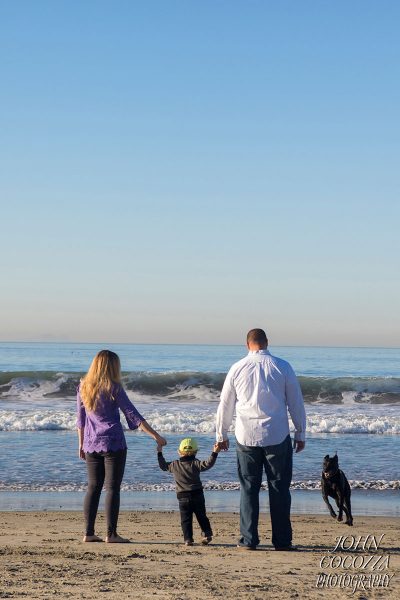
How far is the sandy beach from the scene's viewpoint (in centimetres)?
527

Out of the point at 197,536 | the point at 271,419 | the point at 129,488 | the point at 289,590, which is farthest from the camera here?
the point at 129,488

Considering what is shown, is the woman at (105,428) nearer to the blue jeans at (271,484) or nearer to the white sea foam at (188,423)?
the blue jeans at (271,484)

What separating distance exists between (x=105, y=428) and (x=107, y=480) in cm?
46

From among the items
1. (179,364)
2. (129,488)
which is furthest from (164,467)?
(179,364)

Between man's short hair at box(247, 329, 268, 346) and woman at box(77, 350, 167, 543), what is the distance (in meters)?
1.12

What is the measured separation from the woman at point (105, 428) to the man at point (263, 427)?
0.77m

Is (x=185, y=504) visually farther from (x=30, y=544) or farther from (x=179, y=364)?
(x=179, y=364)

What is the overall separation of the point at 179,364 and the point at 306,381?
22189mm

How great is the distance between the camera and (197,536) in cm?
777

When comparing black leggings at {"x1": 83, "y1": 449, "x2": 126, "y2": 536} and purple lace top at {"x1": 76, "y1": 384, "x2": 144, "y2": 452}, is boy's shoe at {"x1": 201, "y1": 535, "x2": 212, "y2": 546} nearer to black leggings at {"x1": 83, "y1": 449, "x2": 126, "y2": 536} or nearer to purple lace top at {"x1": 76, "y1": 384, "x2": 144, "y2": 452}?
black leggings at {"x1": 83, "y1": 449, "x2": 126, "y2": 536}

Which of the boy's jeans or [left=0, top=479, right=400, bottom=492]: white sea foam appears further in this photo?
[left=0, top=479, right=400, bottom=492]: white sea foam

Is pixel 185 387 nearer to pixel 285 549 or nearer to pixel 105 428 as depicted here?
pixel 105 428

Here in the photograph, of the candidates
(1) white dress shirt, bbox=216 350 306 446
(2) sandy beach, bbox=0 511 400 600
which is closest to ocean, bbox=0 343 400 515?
(2) sandy beach, bbox=0 511 400 600

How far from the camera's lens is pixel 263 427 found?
6.65 m
